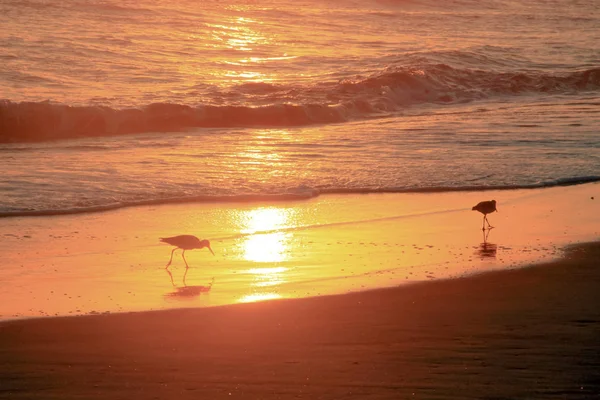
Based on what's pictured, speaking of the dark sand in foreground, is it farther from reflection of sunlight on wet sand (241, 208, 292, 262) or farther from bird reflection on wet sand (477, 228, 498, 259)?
reflection of sunlight on wet sand (241, 208, 292, 262)

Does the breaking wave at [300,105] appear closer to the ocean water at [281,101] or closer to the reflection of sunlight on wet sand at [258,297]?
the ocean water at [281,101]

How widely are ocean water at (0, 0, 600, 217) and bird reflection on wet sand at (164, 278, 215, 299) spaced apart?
3493mm

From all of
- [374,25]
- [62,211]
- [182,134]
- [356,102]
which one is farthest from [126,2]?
[62,211]

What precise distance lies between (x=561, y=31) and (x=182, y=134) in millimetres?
20393

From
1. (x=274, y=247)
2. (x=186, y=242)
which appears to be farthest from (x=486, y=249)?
(x=186, y=242)

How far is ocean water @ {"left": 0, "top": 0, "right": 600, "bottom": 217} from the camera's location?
44.1 feet

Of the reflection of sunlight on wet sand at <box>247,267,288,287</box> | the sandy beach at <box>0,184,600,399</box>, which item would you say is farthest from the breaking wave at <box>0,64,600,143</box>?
the reflection of sunlight on wet sand at <box>247,267,288,287</box>

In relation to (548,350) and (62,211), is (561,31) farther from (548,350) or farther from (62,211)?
(548,350)

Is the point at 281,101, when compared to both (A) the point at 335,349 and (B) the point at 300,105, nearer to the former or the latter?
(B) the point at 300,105

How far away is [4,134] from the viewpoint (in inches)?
701

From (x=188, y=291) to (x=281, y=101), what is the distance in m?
13.7

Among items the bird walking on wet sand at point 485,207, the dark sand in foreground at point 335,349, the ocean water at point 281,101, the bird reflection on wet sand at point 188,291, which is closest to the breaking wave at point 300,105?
the ocean water at point 281,101

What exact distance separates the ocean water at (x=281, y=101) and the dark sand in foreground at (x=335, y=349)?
460 cm

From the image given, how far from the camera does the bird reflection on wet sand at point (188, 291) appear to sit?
810cm
